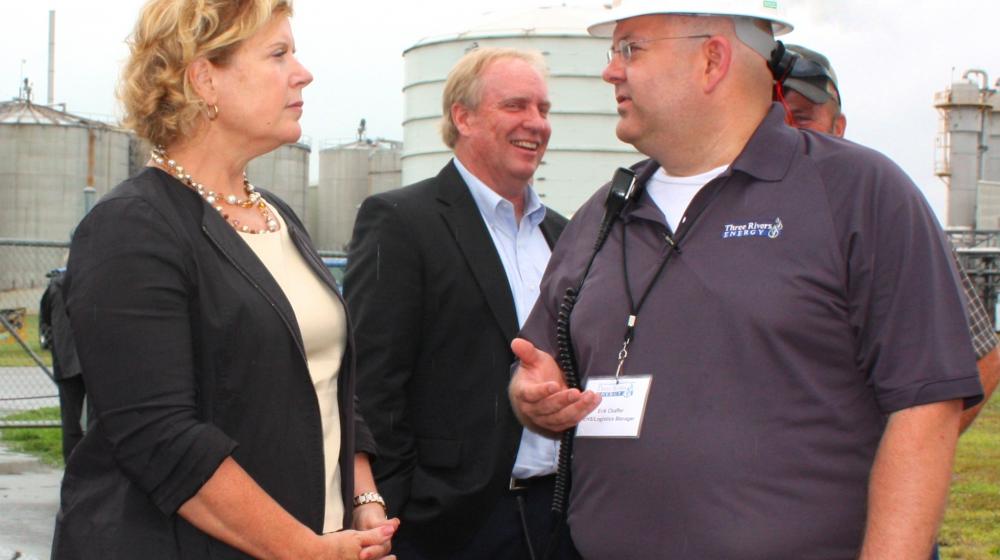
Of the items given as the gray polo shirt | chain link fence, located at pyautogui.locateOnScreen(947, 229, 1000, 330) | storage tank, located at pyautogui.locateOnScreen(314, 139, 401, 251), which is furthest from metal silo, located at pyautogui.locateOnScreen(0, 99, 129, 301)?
the gray polo shirt

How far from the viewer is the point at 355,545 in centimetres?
272

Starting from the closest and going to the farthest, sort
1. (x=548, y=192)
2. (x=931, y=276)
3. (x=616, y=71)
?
(x=931, y=276) < (x=616, y=71) < (x=548, y=192)

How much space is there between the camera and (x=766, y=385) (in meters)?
2.46

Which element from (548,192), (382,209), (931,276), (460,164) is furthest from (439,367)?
(548,192)

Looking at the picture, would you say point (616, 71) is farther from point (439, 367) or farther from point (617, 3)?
point (439, 367)

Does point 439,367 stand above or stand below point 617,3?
below

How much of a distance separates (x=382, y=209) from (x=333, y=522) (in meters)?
1.42

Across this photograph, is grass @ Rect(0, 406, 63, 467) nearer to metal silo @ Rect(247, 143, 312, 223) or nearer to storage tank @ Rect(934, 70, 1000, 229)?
metal silo @ Rect(247, 143, 312, 223)

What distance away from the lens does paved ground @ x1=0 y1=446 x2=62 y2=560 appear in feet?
22.7

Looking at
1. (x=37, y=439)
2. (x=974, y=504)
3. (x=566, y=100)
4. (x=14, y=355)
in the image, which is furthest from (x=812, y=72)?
(x=14, y=355)

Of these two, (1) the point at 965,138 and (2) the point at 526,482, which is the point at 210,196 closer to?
(2) the point at 526,482

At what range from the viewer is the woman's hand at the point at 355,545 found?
8.68 feet

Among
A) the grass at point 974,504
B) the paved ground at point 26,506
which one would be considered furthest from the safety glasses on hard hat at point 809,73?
the paved ground at point 26,506

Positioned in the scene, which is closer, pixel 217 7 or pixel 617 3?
pixel 217 7
